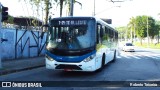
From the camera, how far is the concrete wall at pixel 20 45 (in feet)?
79.9

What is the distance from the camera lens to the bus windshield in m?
16.0

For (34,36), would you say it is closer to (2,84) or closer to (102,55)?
(102,55)

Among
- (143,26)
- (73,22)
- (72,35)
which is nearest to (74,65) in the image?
(72,35)

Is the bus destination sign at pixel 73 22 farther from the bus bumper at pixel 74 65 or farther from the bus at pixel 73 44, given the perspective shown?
the bus bumper at pixel 74 65

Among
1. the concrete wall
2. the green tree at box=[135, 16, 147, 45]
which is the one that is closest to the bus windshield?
the concrete wall

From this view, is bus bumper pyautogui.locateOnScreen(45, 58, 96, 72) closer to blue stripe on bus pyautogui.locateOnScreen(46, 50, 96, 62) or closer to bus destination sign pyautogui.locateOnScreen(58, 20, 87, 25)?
blue stripe on bus pyautogui.locateOnScreen(46, 50, 96, 62)

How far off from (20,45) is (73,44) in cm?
1160

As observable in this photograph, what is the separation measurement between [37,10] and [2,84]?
27273 mm

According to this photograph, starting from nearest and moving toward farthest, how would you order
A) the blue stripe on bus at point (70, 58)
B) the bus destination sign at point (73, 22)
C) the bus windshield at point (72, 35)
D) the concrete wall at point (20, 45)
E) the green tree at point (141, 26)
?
1. the blue stripe on bus at point (70, 58)
2. the bus windshield at point (72, 35)
3. the bus destination sign at point (73, 22)
4. the concrete wall at point (20, 45)
5. the green tree at point (141, 26)

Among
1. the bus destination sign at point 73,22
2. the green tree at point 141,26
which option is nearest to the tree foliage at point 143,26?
the green tree at point 141,26

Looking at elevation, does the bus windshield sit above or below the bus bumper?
above

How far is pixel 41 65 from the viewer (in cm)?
2172

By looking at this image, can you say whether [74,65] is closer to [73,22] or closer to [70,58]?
[70,58]

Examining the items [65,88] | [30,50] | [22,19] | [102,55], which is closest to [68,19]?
[102,55]
